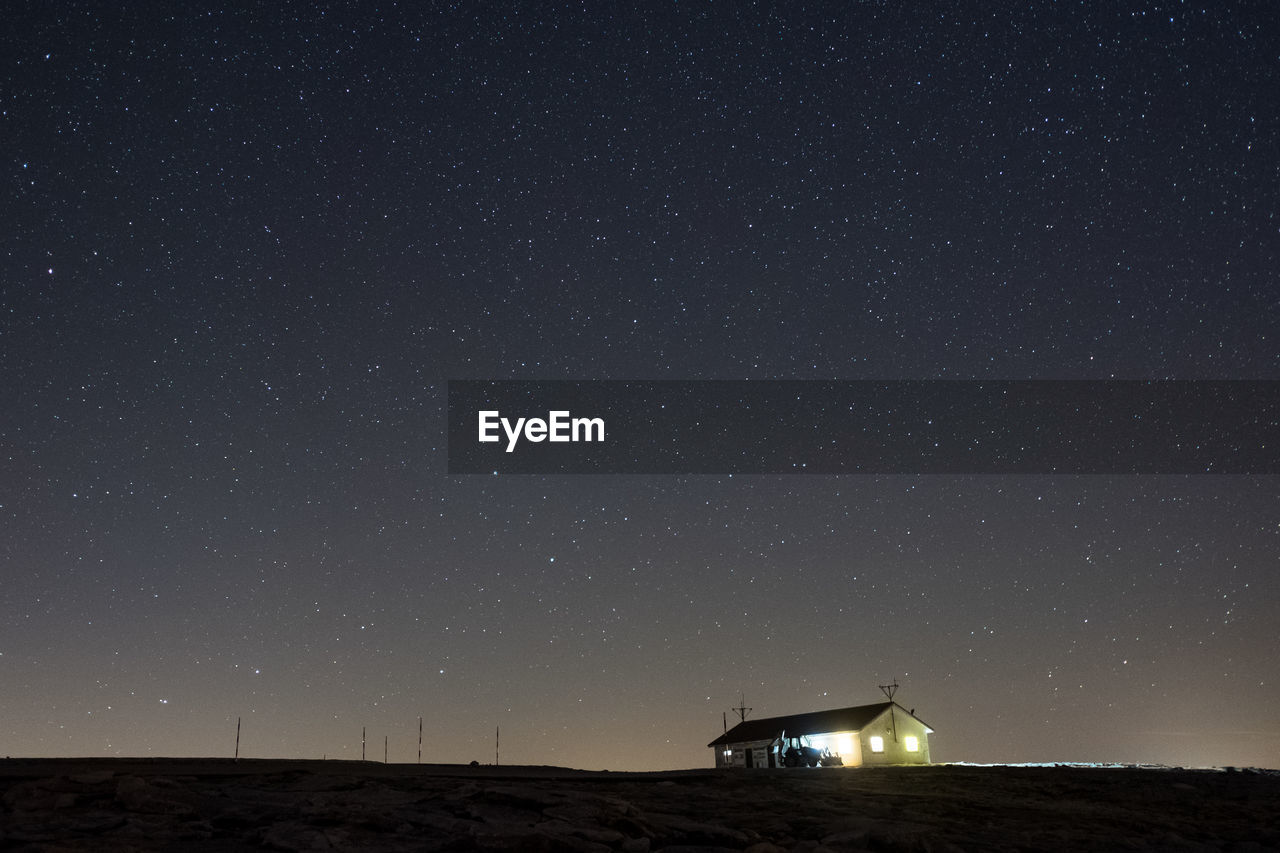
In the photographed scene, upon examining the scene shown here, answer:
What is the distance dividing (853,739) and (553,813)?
4427cm

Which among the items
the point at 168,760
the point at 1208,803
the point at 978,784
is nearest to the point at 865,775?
the point at 978,784

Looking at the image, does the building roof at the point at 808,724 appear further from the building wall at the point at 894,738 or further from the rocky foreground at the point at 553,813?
the rocky foreground at the point at 553,813

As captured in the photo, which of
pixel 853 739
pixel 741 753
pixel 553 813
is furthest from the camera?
pixel 741 753

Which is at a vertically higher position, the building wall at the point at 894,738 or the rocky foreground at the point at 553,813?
the rocky foreground at the point at 553,813

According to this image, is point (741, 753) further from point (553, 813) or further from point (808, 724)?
point (553, 813)

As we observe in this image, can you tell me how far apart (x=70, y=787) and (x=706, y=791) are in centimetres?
912

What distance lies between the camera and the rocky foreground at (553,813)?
891 centimetres

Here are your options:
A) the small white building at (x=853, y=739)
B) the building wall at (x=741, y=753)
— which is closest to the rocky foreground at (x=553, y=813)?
the small white building at (x=853, y=739)

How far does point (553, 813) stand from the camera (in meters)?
10.6

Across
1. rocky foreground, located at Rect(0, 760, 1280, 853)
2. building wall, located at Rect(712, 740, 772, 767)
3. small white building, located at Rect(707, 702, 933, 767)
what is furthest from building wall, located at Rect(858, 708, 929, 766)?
rocky foreground, located at Rect(0, 760, 1280, 853)

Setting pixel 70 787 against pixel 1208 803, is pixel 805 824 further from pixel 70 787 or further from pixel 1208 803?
pixel 1208 803

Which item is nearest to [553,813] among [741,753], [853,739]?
[853,739]

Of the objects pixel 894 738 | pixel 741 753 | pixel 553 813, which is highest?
pixel 553 813

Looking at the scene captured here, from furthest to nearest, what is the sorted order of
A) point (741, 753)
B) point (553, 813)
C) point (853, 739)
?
1. point (741, 753)
2. point (853, 739)
3. point (553, 813)
